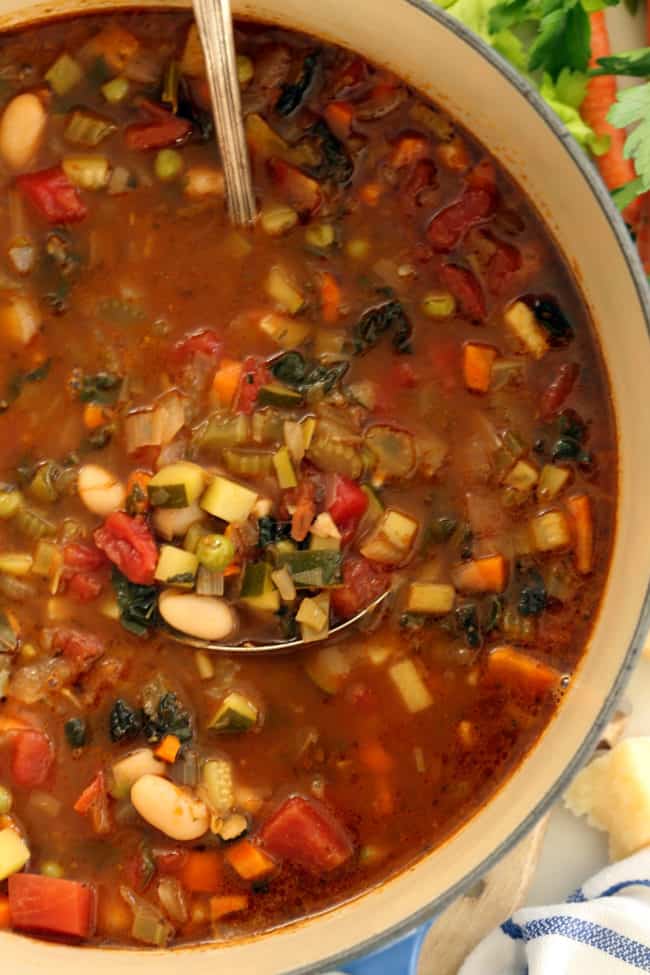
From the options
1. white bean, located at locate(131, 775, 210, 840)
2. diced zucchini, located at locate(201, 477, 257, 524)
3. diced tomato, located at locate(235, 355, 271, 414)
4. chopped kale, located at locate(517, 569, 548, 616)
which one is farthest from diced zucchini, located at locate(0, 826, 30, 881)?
chopped kale, located at locate(517, 569, 548, 616)

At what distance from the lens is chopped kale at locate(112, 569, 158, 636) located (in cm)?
307

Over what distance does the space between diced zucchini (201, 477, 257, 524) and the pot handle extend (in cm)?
110

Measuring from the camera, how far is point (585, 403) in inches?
120

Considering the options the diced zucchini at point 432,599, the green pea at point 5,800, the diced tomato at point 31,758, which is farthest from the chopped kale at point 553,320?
the green pea at point 5,800

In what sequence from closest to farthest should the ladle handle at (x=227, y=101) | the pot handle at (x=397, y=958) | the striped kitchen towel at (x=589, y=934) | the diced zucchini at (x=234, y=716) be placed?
the ladle handle at (x=227, y=101), the pot handle at (x=397, y=958), the diced zucchini at (x=234, y=716), the striped kitchen towel at (x=589, y=934)

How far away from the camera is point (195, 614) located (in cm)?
300

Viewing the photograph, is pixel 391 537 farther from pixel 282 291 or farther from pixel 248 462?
pixel 282 291

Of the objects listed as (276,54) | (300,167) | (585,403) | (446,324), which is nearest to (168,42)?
(276,54)

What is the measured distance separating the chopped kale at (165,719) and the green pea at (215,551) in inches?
14.4

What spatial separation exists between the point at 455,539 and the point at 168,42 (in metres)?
1.47

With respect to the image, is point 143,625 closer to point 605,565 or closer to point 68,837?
point 68,837

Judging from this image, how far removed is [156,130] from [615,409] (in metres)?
1.37

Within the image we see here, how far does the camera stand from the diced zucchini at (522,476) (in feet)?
Answer: 9.96

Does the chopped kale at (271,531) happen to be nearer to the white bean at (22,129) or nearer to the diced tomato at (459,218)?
the diced tomato at (459,218)
